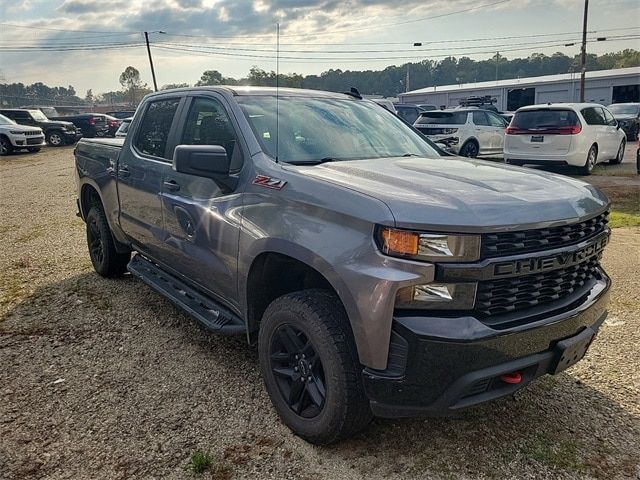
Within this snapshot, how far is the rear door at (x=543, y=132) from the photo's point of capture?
1212 centimetres

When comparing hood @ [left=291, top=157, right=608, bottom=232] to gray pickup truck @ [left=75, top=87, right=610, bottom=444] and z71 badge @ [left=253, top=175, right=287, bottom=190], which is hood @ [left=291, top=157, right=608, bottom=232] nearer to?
gray pickup truck @ [left=75, top=87, right=610, bottom=444]

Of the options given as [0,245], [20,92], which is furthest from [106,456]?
[20,92]

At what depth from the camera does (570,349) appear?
8.23 feet

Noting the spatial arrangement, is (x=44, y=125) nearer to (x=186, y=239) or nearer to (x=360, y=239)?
(x=186, y=239)

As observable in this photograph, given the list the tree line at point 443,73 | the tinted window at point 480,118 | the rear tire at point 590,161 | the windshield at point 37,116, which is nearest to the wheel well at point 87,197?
the rear tire at point 590,161

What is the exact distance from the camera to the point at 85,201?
5766 mm

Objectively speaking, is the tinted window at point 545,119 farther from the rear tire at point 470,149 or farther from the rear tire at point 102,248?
the rear tire at point 102,248

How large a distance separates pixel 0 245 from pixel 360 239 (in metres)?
6.84

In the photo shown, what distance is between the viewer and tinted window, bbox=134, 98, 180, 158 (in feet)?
13.6

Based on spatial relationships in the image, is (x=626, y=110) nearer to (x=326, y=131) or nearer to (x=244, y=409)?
(x=326, y=131)

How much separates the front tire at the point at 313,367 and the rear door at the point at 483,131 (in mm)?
14191

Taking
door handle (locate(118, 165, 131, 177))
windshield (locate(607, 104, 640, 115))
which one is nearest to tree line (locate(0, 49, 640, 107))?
windshield (locate(607, 104, 640, 115))

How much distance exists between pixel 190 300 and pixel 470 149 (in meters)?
13.7

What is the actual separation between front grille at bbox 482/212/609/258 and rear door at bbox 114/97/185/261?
2.52 meters
